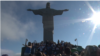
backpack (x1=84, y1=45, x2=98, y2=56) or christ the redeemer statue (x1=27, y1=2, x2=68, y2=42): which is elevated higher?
christ the redeemer statue (x1=27, y1=2, x2=68, y2=42)

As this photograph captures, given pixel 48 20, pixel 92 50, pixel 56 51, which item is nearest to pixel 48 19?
pixel 48 20

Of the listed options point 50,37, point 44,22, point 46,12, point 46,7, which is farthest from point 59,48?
point 46,7

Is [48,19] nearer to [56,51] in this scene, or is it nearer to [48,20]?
[48,20]

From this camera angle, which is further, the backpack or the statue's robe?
the statue's robe

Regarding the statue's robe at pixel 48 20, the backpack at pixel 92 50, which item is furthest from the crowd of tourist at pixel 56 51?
the statue's robe at pixel 48 20

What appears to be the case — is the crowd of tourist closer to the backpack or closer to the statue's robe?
the backpack

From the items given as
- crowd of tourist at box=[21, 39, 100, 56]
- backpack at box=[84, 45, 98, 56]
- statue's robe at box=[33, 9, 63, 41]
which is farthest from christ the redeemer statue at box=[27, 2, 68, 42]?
backpack at box=[84, 45, 98, 56]

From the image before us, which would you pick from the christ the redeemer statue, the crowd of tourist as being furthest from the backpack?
the christ the redeemer statue

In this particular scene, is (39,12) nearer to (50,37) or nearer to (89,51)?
(50,37)
